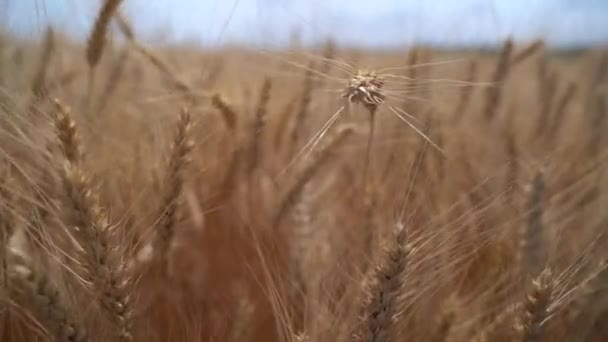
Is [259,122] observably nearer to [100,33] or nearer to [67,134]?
[100,33]

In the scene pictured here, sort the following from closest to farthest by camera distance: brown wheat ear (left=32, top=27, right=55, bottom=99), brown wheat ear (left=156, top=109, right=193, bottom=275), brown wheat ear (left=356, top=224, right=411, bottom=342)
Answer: brown wheat ear (left=356, top=224, right=411, bottom=342) < brown wheat ear (left=156, top=109, right=193, bottom=275) < brown wheat ear (left=32, top=27, right=55, bottom=99)

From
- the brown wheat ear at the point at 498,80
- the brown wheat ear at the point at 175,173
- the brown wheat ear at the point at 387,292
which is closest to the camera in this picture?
the brown wheat ear at the point at 387,292

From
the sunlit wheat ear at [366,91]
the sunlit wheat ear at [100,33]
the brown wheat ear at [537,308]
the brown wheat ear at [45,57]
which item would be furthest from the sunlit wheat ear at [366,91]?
the brown wheat ear at [45,57]

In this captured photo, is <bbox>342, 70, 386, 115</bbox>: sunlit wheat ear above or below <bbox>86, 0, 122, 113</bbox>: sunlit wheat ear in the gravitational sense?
A: below

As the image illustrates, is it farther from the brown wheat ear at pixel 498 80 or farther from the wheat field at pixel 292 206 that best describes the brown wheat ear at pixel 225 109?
the brown wheat ear at pixel 498 80

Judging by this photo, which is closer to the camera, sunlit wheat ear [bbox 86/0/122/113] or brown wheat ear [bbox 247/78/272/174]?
sunlit wheat ear [bbox 86/0/122/113]

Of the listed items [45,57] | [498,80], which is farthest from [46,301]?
[498,80]

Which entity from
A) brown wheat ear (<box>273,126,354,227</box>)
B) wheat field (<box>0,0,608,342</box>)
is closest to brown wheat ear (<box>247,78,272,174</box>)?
wheat field (<box>0,0,608,342</box>)

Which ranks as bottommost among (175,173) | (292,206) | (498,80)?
(292,206)

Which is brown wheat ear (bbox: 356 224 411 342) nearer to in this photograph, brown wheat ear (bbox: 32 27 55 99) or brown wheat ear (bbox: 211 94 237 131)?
brown wheat ear (bbox: 211 94 237 131)

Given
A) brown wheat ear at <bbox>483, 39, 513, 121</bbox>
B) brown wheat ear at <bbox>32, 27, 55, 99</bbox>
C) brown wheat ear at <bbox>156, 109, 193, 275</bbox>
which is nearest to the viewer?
brown wheat ear at <bbox>156, 109, 193, 275</bbox>
